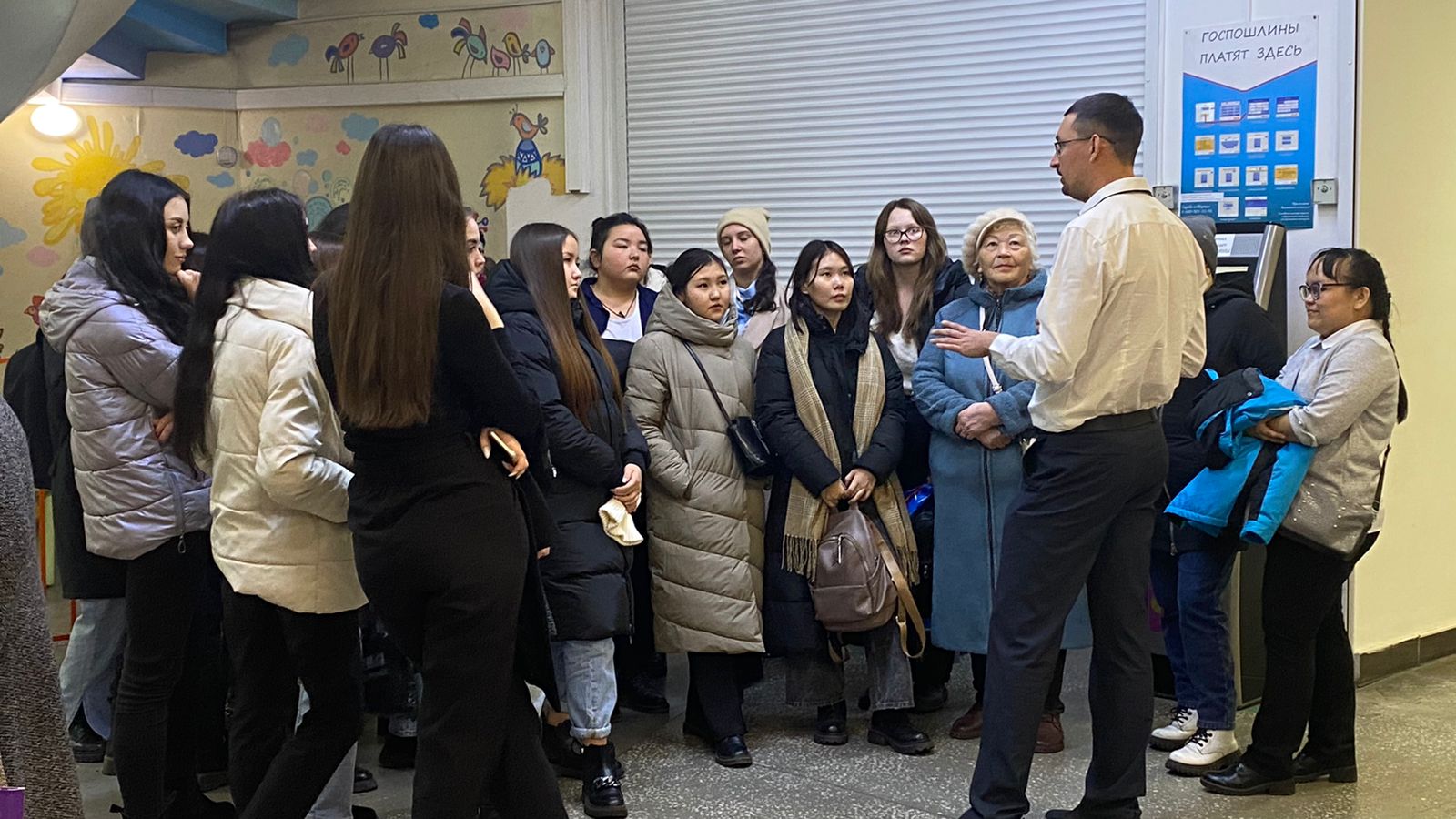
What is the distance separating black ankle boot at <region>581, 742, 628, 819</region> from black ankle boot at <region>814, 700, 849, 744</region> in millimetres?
755

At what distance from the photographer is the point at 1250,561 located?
472 cm

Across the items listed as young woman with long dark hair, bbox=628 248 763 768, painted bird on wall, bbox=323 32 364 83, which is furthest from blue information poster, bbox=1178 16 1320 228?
painted bird on wall, bbox=323 32 364 83

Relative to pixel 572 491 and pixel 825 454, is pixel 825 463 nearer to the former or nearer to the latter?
pixel 825 454

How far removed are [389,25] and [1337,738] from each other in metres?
5.81

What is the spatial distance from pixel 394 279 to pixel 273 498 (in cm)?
67

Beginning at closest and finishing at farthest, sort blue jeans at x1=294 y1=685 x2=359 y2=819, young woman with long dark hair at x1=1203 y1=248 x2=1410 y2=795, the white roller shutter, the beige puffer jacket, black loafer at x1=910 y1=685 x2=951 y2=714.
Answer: blue jeans at x1=294 y1=685 x2=359 y2=819
young woman with long dark hair at x1=1203 y1=248 x2=1410 y2=795
the beige puffer jacket
black loafer at x1=910 y1=685 x2=951 y2=714
the white roller shutter

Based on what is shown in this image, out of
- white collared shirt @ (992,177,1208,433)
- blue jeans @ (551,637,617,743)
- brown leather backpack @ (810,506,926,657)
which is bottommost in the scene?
blue jeans @ (551,637,617,743)

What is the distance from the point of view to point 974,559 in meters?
Result: 4.31

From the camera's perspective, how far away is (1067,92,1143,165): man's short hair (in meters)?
3.38

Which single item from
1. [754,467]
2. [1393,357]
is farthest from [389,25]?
[1393,357]

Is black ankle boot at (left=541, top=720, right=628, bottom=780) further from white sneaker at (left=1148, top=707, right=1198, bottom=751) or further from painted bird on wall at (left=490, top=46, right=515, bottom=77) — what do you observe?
painted bird on wall at (left=490, top=46, right=515, bottom=77)

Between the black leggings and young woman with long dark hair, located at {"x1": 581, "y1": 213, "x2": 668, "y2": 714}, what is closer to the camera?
the black leggings

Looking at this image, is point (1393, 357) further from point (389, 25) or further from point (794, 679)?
point (389, 25)

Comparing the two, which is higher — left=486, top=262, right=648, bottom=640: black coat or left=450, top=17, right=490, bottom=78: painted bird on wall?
left=450, top=17, right=490, bottom=78: painted bird on wall
